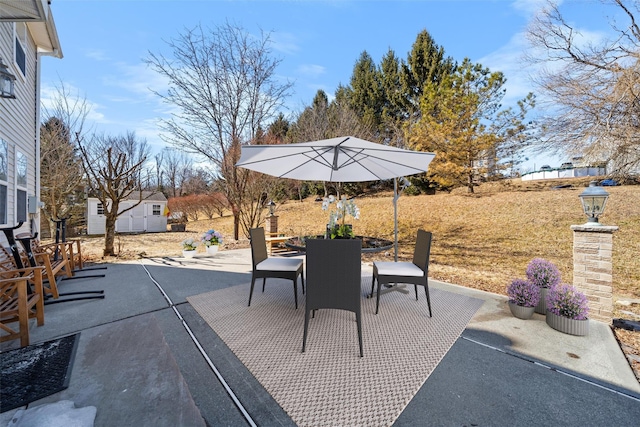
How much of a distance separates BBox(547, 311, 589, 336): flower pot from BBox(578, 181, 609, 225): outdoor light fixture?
43.2 inches

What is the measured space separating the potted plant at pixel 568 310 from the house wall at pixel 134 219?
18.6 meters

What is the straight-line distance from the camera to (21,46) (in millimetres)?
4648

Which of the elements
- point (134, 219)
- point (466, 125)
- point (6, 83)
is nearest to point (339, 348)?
point (6, 83)

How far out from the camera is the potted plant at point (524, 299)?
290 centimetres

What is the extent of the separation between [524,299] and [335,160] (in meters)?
2.72

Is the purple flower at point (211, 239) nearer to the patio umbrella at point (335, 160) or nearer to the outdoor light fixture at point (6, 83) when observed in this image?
the patio umbrella at point (335, 160)

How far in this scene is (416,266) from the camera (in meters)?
3.17

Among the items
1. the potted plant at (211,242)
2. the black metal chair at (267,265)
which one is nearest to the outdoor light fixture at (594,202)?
the black metal chair at (267,265)

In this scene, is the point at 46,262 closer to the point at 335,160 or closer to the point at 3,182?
the point at 3,182

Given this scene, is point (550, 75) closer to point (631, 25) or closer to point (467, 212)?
point (631, 25)

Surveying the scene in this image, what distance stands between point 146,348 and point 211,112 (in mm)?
7516

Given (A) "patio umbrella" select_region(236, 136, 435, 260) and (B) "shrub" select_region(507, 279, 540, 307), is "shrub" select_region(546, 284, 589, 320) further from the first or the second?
(A) "patio umbrella" select_region(236, 136, 435, 260)

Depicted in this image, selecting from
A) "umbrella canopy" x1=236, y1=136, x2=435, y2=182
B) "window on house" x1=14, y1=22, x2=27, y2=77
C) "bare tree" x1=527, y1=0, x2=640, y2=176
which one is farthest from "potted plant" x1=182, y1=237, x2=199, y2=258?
"bare tree" x1=527, y1=0, x2=640, y2=176

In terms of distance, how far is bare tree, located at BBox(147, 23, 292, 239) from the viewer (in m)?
7.85
